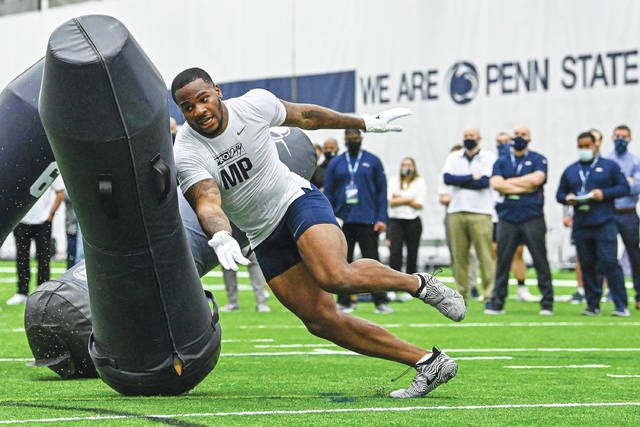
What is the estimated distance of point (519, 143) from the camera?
15914mm

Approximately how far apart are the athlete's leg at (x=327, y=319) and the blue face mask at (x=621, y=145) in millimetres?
9752

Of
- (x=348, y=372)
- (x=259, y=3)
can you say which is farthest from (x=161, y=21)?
(x=348, y=372)

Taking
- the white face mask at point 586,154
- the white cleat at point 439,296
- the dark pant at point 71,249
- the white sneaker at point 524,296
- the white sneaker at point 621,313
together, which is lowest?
the white sneaker at point 524,296

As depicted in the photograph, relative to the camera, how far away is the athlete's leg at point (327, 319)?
791 cm

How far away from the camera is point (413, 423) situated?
21.4 feet

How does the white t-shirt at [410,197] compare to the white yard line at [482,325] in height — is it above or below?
above

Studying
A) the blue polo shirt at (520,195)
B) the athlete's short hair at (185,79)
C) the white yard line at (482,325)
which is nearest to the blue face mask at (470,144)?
the blue polo shirt at (520,195)

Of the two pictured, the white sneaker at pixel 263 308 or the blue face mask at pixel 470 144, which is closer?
the white sneaker at pixel 263 308

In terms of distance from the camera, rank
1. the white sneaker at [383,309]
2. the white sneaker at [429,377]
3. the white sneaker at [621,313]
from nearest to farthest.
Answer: the white sneaker at [429,377], the white sneaker at [621,313], the white sneaker at [383,309]

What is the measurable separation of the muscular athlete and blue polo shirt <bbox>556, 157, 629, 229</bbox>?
301 inches

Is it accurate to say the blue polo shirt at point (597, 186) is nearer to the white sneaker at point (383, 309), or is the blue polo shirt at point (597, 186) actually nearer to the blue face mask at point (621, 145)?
the blue face mask at point (621, 145)

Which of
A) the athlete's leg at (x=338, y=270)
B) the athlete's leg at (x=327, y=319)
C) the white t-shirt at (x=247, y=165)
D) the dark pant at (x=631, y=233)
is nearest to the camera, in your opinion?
the athlete's leg at (x=338, y=270)

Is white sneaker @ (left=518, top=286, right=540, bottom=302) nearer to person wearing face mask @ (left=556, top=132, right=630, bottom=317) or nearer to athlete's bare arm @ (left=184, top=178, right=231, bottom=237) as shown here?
person wearing face mask @ (left=556, top=132, right=630, bottom=317)

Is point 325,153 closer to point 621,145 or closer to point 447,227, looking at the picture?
point 447,227
